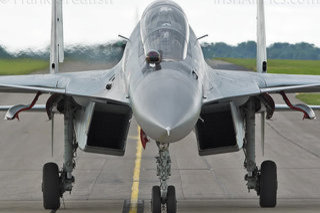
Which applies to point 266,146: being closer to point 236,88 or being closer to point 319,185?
point 319,185

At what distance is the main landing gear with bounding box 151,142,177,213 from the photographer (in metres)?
10.4

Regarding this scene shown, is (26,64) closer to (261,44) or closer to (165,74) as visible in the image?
(261,44)

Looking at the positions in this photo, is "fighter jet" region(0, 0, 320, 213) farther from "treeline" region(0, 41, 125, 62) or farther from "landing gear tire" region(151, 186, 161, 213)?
"treeline" region(0, 41, 125, 62)

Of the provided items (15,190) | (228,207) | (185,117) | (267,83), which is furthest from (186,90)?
(15,190)

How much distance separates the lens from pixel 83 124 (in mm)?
11734

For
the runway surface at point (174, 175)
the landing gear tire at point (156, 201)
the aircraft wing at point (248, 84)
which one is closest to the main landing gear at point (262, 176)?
the runway surface at point (174, 175)

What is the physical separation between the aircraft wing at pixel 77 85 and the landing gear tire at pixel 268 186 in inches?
121

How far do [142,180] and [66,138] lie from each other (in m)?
4.14

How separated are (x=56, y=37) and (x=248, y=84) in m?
4.72

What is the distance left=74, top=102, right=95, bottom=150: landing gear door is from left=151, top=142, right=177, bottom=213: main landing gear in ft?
4.67

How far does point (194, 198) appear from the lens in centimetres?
1434

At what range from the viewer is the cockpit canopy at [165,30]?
1027 cm

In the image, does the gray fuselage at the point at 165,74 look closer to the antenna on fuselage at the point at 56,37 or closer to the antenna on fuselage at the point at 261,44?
the antenna on fuselage at the point at 261,44

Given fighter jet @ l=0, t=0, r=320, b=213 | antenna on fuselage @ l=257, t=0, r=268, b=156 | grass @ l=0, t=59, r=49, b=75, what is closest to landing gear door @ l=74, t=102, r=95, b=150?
fighter jet @ l=0, t=0, r=320, b=213
